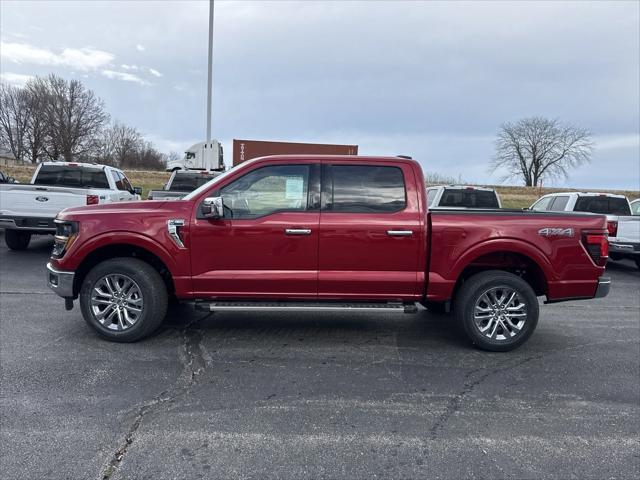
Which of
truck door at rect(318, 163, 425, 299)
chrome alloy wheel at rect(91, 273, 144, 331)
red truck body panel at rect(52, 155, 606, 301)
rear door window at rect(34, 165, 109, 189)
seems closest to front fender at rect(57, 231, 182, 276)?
red truck body panel at rect(52, 155, 606, 301)

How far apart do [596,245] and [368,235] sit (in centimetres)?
234

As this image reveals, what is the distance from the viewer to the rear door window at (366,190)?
4.86 m

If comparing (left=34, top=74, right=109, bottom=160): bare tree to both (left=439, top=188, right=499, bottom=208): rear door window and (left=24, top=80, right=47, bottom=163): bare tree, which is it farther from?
(left=439, top=188, right=499, bottom=208): rear door window

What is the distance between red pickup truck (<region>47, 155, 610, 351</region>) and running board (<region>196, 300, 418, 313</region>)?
16 millimetres

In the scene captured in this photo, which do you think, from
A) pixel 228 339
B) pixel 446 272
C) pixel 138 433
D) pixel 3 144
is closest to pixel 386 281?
pixel 446 272

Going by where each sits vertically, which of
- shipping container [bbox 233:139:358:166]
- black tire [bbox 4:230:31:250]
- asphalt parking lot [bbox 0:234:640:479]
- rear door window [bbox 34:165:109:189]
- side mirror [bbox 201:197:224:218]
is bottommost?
asphalt parking lot [bbox 0:234:640:479]

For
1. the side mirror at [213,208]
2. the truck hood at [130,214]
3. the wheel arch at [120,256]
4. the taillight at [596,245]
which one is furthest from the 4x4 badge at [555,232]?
the wheel arch at [120,256]

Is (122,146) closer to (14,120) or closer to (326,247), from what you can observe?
(14,120)

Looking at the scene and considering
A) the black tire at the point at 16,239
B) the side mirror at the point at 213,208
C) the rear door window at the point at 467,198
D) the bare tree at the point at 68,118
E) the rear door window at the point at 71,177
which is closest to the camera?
the side mirror at the point at 213,208

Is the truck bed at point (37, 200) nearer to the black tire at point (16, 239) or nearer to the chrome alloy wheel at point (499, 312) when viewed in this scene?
the black tire at point (16, 239)

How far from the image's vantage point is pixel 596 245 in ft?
16.0

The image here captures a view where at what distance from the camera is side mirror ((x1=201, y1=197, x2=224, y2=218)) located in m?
4.61

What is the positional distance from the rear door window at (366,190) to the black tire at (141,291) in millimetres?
1896

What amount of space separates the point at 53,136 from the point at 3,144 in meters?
10.2
